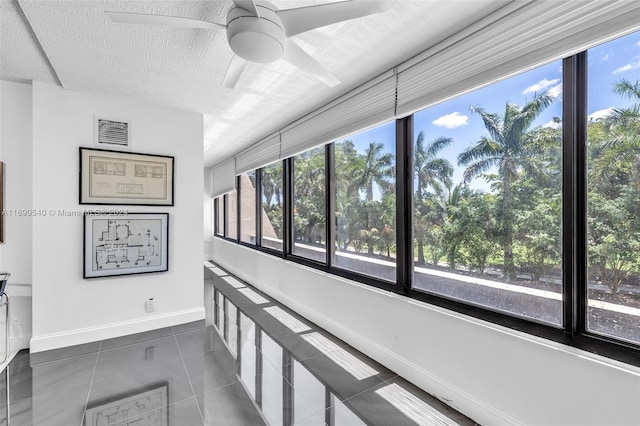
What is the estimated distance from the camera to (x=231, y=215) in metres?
6.75

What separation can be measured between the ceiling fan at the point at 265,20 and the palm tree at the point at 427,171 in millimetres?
1096

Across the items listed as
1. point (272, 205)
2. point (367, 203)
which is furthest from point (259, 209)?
point (367, 203)

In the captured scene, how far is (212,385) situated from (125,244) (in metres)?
1.86

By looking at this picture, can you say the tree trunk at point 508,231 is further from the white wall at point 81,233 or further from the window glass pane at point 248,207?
the window glass pane at point 248,207

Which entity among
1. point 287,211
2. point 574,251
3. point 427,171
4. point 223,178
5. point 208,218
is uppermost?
point 223,178

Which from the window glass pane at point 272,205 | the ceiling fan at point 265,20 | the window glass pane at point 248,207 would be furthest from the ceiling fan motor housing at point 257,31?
the window glass pane at point 248,207

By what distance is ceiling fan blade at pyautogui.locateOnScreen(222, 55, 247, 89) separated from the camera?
1921mm

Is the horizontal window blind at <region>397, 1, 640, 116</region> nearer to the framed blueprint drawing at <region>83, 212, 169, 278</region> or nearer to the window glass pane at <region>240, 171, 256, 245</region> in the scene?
the framed blueprint drawing at <region>83, 212, 169, 278</region>

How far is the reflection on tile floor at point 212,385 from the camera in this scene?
6.29 feet

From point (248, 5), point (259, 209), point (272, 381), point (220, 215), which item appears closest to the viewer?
point (248, 5)

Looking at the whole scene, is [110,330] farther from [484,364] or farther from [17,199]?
[484,364]

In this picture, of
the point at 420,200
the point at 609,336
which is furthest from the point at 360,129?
the point at 609,336

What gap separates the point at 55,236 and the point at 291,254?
2.56 meters

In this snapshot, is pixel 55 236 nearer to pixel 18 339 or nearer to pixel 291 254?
pixel 18 339
